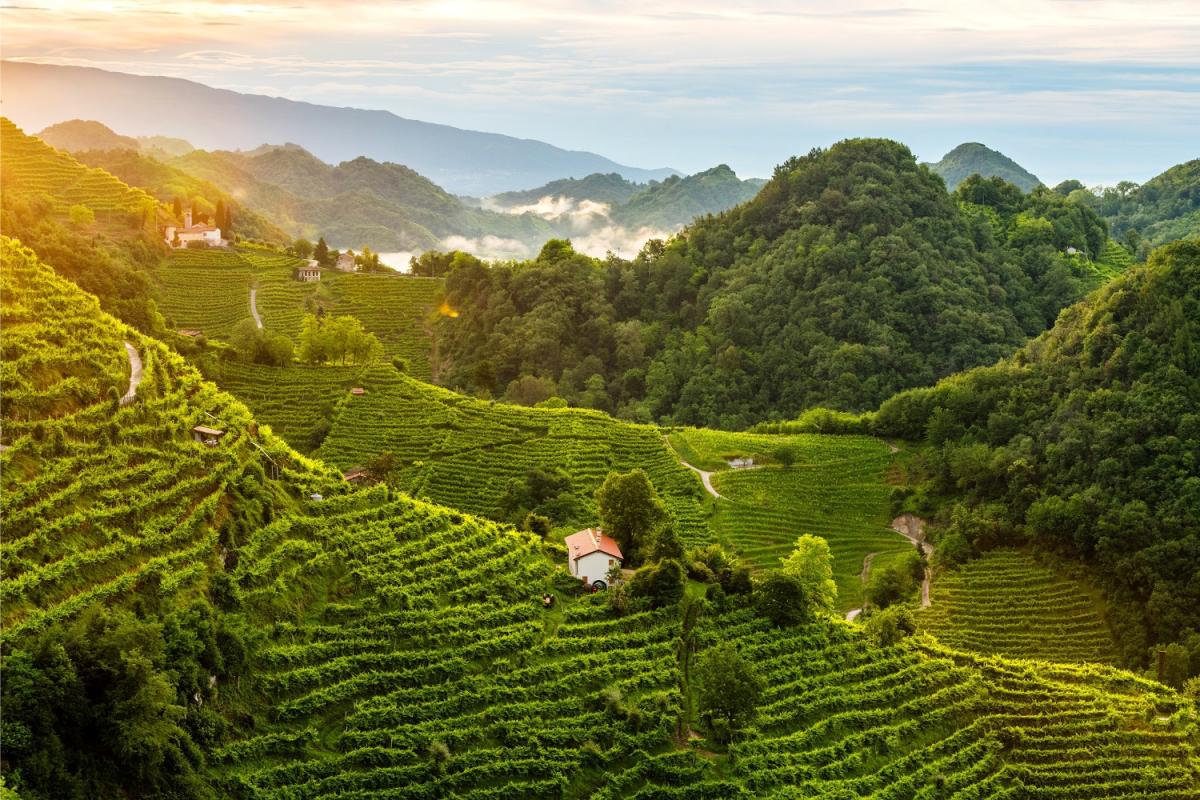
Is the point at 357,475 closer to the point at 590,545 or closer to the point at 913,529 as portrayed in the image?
the point at 590,545

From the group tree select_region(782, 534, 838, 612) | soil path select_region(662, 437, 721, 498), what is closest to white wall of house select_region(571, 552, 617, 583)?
tree select_region(782, 534, 838, 612)

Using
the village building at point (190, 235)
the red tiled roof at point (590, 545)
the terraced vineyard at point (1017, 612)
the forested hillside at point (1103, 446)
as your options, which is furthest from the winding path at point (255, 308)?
the terraced vineyard at point (1017, 612)

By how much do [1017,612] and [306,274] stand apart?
5444 centimetres

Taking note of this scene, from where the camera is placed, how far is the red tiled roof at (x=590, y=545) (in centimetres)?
3316

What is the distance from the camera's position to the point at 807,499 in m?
51.5

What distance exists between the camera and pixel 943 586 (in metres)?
44.5

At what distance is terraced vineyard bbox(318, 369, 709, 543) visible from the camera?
47875mm

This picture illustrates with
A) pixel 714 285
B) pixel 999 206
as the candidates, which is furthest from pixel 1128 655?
pixel 999 206

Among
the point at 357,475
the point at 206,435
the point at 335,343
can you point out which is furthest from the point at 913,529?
the point at 206,435

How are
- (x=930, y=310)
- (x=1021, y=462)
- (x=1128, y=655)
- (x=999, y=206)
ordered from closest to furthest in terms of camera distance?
1. (x=1128, y=655)
2. (x=1021, y=462)
3. (x=930, y=310)
4. (x=999, y=206)

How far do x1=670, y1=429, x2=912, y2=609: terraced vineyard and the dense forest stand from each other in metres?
11.7

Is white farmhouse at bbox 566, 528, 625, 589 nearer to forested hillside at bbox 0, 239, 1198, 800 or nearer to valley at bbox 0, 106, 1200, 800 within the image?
valley at bbox 0, 106, 1200, 800

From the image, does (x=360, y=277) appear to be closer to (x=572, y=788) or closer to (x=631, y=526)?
(x=631, y=526)

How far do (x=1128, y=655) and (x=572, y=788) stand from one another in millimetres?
24394
